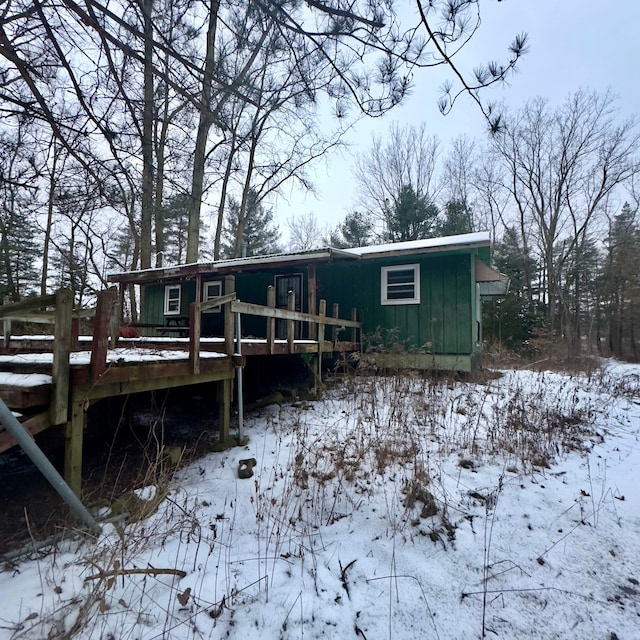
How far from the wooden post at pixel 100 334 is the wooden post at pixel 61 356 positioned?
182mm

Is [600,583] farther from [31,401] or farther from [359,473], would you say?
[31,401]

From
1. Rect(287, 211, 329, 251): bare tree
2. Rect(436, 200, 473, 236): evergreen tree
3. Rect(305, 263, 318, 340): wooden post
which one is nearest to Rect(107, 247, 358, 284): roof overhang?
Rect(305, 263, 318, 340): wooden post

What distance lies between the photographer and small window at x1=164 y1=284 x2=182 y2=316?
1223cm

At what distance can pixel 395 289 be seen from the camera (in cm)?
898

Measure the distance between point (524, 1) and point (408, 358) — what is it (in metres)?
5.92

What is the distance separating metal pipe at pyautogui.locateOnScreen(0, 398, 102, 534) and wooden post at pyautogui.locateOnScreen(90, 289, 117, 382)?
0.76 meters

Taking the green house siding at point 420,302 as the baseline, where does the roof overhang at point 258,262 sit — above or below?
above

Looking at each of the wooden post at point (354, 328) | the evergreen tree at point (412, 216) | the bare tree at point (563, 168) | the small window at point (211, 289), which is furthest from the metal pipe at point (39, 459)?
the bare tree at point (563, 168)

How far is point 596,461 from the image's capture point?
4.12 m

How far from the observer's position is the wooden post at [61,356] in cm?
275

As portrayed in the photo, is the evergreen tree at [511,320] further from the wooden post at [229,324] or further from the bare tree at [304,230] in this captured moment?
the wooden post at [229,324]

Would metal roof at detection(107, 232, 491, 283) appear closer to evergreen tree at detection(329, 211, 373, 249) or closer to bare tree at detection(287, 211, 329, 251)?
evergreen tree at detection(329, 211, 373, 249)

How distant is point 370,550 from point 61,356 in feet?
9.25

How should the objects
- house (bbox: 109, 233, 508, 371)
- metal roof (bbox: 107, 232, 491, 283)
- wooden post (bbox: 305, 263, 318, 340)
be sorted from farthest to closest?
house (bbox: 109, 233, 508, 371), metal roof (bbox: 107, 232, 491, 283), wooden post (bbox: 305, 263, 318, 340)
